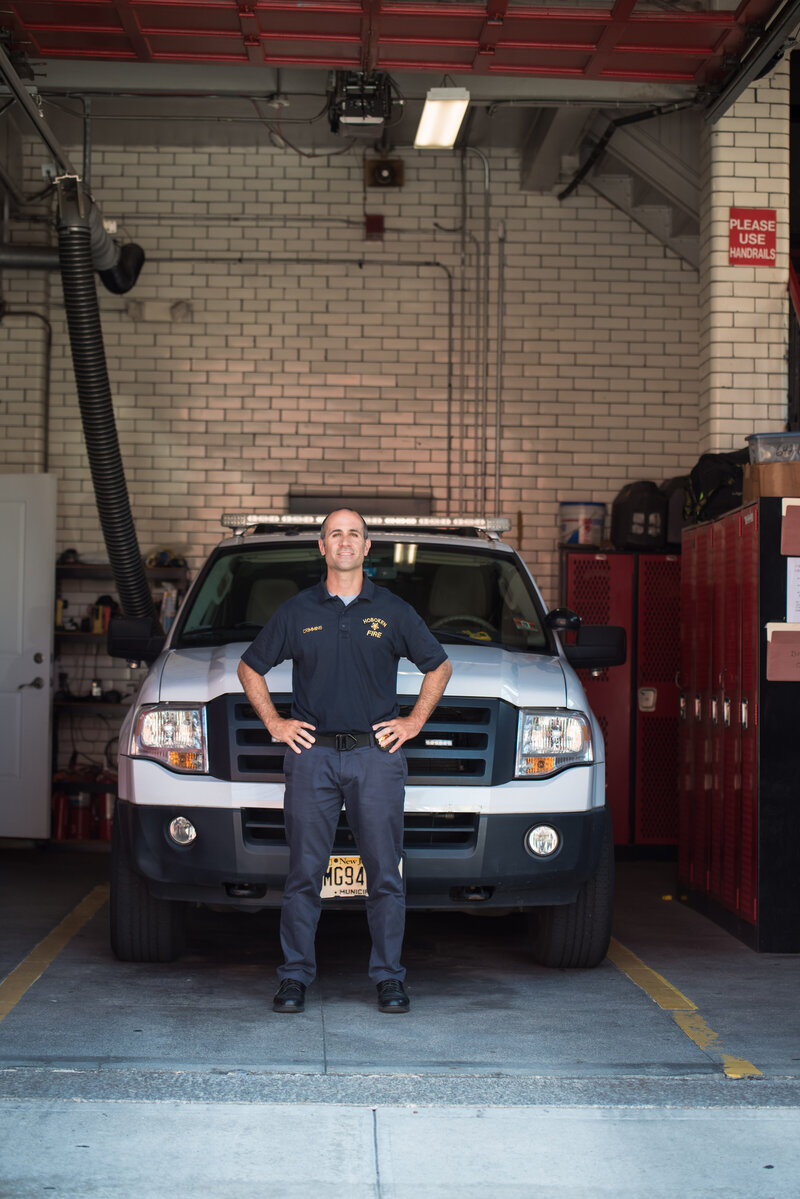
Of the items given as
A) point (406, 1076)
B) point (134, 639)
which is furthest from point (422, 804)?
point (134, 639)

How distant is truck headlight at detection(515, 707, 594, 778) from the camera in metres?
5.54

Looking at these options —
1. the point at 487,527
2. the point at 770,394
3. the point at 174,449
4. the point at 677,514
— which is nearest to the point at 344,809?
the point at 487,527

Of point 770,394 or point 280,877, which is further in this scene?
point 770,394

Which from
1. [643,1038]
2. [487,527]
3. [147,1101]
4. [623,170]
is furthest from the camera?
[623,170]

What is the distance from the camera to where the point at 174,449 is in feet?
37.2

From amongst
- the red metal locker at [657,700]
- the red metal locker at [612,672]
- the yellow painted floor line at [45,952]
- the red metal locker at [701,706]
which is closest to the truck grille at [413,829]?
the yellow painted floor line at [45,952]

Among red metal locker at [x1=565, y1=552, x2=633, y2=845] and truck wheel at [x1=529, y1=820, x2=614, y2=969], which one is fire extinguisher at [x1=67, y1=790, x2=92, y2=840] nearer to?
red metal locker at [x1=565, y1=552, x2=633, y2=845]

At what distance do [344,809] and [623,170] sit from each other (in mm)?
7652

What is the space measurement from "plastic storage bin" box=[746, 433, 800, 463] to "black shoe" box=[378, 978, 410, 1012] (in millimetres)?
3404

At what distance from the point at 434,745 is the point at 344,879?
0.65 metres

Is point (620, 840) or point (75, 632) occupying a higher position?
point (75, 632)

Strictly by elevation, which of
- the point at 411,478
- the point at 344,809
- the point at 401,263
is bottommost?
the point at 344,809

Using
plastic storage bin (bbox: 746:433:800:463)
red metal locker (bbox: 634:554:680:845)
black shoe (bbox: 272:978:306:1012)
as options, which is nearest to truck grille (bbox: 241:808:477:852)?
black shoe (bbox: 272:978:306:1012)

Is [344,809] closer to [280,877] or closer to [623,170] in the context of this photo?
[280,877]
